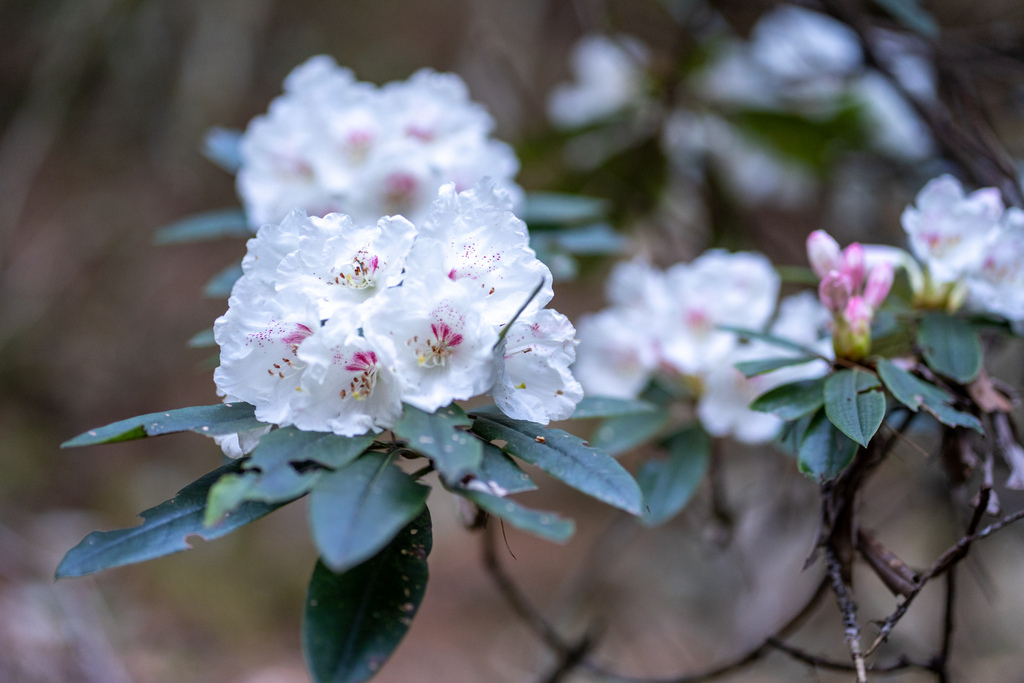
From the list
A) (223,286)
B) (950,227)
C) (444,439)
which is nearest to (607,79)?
(950,227)

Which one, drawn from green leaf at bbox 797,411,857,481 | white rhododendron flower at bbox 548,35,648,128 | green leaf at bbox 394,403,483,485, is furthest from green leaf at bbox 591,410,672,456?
white rhododendron flower at bbox 548,35,648,128

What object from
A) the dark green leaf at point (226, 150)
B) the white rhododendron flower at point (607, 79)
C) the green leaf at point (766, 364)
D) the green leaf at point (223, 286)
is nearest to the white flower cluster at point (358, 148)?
the green leaf at point (223, 286)

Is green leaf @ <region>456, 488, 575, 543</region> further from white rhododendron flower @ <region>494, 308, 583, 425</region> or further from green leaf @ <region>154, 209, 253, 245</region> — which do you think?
green leaf @ <region>154, 209, 253, 245</region>

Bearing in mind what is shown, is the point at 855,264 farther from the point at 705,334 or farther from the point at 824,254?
the point at 705,334

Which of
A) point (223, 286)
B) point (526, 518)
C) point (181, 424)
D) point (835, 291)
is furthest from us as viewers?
point (223, 286)

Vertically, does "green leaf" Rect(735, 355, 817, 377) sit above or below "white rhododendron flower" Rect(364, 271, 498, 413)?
below
